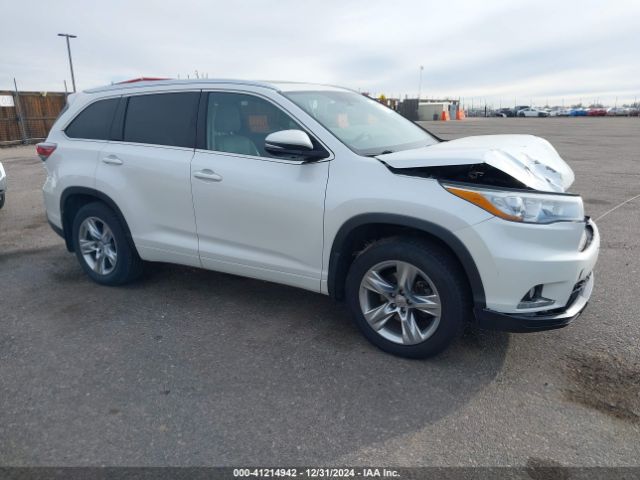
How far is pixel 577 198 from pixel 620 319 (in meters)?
1.50

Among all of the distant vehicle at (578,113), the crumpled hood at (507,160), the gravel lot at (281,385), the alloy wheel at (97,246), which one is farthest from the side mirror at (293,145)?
the distant vehicle at (578,113)

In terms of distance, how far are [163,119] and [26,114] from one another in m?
19.9

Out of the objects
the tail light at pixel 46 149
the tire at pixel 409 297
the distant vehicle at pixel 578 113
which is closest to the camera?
the tire at pixel 409 297

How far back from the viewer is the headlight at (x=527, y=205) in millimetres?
2736

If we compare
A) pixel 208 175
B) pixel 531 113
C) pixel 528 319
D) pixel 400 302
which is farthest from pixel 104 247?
pixel 531 113

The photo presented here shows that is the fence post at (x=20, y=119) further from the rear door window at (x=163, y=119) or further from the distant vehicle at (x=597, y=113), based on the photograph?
the distant vehicle at (x=597, y=113)

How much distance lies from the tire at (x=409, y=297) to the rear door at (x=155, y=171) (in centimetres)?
143

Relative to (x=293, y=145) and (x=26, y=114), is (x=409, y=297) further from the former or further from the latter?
(x=26, y=114)

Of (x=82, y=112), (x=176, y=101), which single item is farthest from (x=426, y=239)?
(x=82, y=112)

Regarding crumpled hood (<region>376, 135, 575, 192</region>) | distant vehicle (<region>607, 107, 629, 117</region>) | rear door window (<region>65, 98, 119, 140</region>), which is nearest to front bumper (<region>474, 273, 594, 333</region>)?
crumpled hood (<region>376, 135, 575, 192</region>)

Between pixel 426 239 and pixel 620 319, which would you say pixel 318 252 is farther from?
pixel 620 319

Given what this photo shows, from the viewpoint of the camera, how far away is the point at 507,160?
2.98 m

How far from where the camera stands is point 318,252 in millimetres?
3350

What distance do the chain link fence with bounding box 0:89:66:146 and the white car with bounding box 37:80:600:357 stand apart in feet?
60.0
